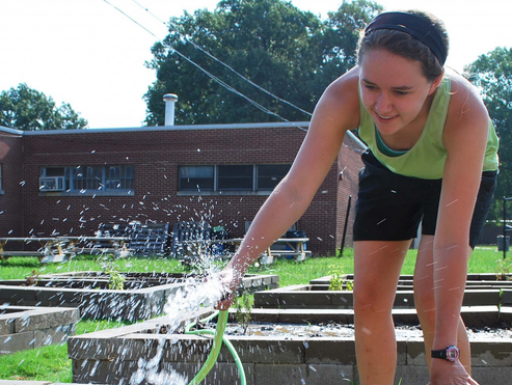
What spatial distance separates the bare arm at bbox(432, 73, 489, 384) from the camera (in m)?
1.81

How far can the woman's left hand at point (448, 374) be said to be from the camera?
60.7 inches

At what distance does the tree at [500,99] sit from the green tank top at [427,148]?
44970 mm

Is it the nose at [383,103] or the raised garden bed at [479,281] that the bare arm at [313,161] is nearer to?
the nose at [383,103]


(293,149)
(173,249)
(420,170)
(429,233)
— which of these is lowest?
(173,249)

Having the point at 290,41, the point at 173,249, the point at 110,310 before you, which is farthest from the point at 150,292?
the point at 290,41

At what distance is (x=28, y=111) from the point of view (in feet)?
170

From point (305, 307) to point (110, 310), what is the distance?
2232 mm

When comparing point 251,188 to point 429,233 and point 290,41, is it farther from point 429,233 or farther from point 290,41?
point 290,41

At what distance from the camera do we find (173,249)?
62.8ft

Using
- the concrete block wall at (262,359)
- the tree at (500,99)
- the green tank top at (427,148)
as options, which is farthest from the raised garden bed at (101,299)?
the tree at (500,99)

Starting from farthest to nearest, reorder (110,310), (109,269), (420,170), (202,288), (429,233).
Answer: (109,269) → (110,310) → (429,233) → (420,170) → (202,288)

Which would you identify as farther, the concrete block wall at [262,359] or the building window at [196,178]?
the building window at [196,178]

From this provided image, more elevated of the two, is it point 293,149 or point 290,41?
point 290,41

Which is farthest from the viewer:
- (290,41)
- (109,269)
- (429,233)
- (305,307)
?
(290,41)
